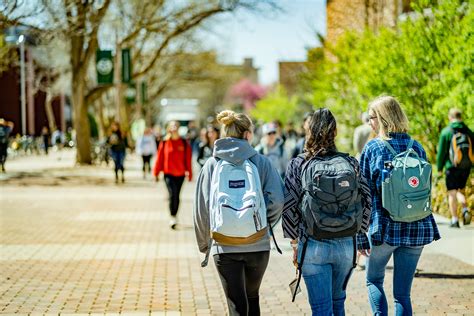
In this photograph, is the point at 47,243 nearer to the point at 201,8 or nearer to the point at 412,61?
the point at 412,61

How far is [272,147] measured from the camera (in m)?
12.9

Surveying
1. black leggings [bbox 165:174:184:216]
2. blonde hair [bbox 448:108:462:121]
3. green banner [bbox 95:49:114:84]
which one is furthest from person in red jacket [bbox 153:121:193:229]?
green banner [bbox 95:49:114:84]

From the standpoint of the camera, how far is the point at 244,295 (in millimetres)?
5145

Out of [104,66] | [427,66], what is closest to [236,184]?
→ [427,66]

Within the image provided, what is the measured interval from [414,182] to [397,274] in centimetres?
64

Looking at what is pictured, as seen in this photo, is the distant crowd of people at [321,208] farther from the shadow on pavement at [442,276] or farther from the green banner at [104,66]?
the green banner at [104,66]

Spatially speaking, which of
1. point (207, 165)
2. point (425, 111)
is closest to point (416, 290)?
point (207, 165)

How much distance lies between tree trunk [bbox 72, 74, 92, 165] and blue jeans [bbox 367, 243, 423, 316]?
27.3 meters

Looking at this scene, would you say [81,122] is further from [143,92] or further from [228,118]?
[228,118]

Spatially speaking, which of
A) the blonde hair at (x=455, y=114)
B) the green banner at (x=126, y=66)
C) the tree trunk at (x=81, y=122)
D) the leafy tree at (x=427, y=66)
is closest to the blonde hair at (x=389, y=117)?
the leafy tree at (x=427, y=66)

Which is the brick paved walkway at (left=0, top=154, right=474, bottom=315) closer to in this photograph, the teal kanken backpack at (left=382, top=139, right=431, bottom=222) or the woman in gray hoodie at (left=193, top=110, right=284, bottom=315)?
the woman in gray hoodie at (left=193, top=110, right=284, bottom=315)

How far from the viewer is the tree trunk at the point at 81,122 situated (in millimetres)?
31891

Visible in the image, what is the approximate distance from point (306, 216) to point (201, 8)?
26792 mm

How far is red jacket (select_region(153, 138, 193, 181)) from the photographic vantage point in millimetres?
12977
